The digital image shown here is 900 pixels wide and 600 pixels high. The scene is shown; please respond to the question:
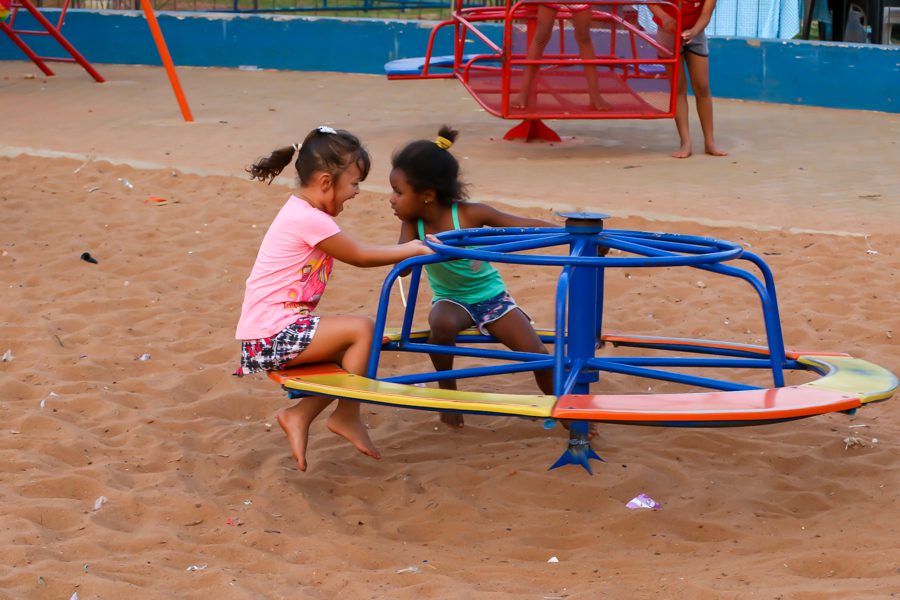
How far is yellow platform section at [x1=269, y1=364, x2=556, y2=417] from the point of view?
10.7ft

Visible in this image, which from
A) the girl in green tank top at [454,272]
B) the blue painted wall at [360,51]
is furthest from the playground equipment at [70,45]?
the girl in green tank top at [454,272]

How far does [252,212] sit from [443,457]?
11.1ft

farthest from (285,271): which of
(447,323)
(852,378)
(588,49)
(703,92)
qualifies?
(703,92)

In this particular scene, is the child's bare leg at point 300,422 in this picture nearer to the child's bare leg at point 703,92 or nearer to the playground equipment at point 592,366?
the playground equipment at point 592,366

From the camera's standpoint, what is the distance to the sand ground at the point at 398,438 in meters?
3.16

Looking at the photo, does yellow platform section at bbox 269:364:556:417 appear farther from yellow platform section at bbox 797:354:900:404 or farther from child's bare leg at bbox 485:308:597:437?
yellow platform section at bbox 797:354:900:404

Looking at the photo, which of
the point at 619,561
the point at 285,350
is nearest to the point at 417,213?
the point at 285,350

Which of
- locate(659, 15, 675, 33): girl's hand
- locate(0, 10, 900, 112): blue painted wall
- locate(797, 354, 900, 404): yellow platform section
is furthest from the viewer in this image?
locate(0, 10, 900, 112): blue painted wall

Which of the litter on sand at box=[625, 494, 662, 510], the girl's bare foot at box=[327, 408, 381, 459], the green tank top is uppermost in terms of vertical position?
the green tank top

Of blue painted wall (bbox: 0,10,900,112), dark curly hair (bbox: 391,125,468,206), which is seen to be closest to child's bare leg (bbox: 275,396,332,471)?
dark curly hair (bbox: 391,125,468,206)

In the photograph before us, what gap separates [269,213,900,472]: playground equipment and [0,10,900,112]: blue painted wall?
736 centimetres

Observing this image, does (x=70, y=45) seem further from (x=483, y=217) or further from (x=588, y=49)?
(x=483, y=217)

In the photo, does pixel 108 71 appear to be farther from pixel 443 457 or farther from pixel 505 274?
pixel 443 457

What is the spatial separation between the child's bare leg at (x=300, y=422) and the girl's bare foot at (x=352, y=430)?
7cm
